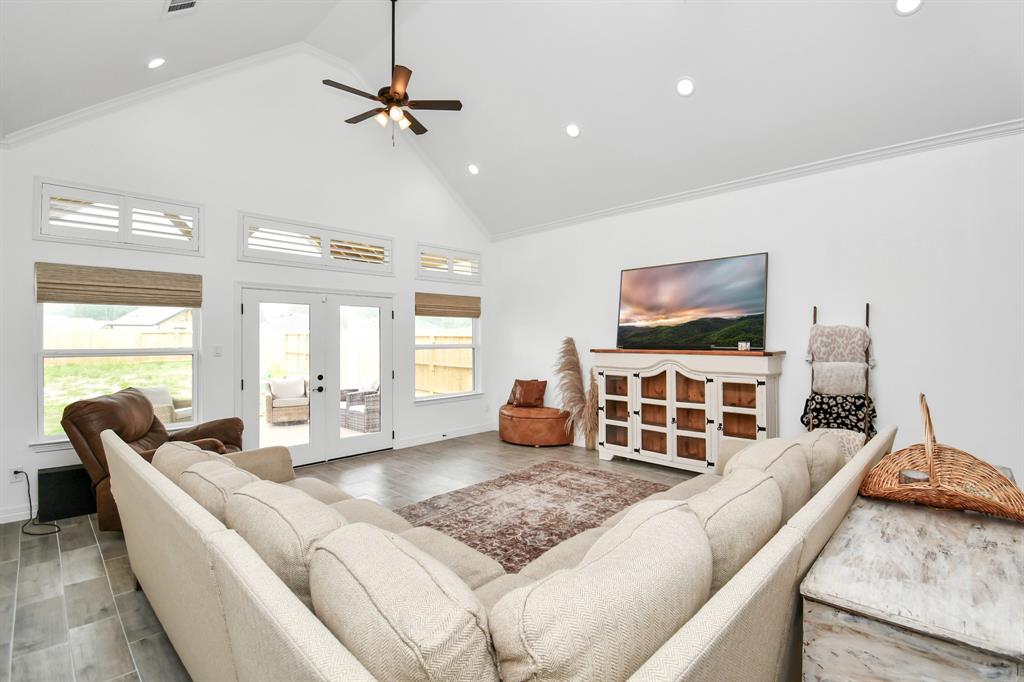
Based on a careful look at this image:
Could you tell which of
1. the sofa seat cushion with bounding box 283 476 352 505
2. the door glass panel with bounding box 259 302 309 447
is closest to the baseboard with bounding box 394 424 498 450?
the door glass panel with bounding box 259 302 309 447

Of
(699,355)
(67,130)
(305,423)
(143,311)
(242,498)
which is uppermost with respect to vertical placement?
(67,130)

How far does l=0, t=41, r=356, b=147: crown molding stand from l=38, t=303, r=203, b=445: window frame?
1341 millimetres

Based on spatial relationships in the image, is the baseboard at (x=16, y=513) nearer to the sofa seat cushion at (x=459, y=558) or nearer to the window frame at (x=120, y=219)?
the window frame at (x=120, y=219)

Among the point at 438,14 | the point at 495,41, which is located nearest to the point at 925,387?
the point at 495,41

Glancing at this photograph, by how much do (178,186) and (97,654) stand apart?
3.92 metres

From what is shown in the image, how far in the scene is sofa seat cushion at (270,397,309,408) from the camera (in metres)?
5.07

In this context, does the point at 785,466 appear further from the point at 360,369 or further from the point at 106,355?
the point at 106,355

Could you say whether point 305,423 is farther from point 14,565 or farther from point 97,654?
point 97,654

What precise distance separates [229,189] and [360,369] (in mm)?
2359

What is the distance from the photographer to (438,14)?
4.40 meters

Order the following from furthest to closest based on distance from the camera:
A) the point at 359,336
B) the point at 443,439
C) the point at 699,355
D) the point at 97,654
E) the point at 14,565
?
the point at 443,439
the point at 359,336
the point at 699,355
the point at 14,565
the point at 97,654

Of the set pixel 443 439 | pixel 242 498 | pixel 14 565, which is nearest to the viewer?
pixel 242 498

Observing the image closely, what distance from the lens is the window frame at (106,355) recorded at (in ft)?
12.4

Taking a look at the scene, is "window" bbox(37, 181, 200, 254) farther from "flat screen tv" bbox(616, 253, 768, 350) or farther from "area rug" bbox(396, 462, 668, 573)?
"flat screen tv" bbox(616, 253, 768, 350)
